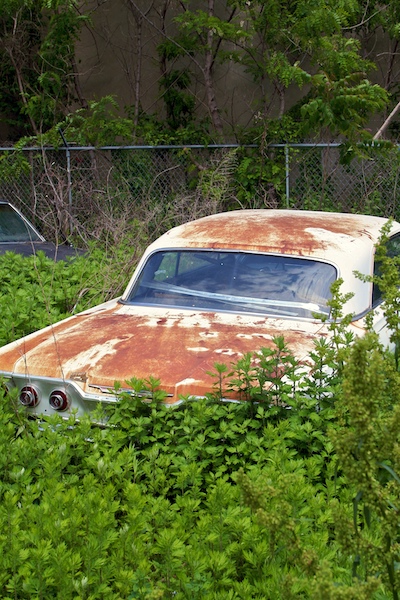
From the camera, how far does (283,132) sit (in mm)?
10586

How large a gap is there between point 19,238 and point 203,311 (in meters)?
4.56

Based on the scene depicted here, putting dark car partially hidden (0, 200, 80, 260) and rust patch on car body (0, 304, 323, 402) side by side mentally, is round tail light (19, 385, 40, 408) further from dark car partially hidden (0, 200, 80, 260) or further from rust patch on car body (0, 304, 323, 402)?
dark car partially hidden (0, 200, 80, 260)

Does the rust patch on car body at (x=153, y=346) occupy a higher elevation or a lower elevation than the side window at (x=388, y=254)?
lower

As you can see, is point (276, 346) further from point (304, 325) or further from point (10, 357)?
point (10, 357)

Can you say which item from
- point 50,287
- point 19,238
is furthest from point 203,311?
point 19,238

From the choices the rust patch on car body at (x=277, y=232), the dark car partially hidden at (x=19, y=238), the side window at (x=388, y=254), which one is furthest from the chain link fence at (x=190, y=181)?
the rust patch on car body at (x=277, y=232)

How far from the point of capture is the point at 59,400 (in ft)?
13.8

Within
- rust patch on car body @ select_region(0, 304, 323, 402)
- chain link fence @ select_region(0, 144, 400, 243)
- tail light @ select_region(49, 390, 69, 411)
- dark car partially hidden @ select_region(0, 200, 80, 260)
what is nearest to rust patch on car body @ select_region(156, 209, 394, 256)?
rust patch on car body @ select_region(0, 304, 323, 402)

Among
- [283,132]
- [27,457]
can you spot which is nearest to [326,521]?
[27,457]

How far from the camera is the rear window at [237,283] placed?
4895mm

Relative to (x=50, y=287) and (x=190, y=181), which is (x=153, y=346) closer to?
(x=50, y=287)

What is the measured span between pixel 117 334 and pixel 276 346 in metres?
1.01

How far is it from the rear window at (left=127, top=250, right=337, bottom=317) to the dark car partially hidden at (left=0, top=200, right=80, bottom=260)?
323cm

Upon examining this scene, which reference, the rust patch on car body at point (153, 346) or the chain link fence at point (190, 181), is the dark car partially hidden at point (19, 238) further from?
the rust patch on car body at point (153, 346)
